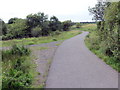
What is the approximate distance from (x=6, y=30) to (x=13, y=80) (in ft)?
126

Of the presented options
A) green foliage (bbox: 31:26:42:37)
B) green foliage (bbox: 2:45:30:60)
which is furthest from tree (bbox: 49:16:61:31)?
green foliage (bbox: 2:45:30:60)

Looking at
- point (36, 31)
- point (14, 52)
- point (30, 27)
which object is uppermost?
point (30, 27)

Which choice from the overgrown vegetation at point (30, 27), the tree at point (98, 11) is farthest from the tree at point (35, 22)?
the tree at point (98, 11)

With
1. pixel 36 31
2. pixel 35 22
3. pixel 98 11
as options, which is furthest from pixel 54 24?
pixel 98 11

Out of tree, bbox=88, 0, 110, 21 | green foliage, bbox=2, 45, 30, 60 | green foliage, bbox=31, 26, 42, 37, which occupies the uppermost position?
tree, bbox=88, 0, 110, 21

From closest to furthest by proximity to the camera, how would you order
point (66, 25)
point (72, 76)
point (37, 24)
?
point (72, 76) → point (37, 24) → point (66, 25)

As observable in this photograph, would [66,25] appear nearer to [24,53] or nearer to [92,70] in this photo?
[24,53]

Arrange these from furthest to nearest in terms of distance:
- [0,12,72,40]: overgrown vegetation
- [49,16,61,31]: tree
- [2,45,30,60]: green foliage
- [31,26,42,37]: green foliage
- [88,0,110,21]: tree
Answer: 1. [49,16,61,31]: tree
2. [31,26,42,37]: green foliage
3. [0,12,72,40]: overgrown vegetation
4. [88,0,110,21]: tree
5. [2,45,30,60]: green foliage

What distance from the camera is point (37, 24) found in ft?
147

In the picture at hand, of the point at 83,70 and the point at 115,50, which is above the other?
the point at 115,50

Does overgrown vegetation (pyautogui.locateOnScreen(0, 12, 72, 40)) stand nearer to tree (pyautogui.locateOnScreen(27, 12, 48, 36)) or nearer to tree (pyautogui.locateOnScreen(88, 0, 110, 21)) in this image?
tree (pyautogui.locateOnScreen(27, 12, 48, 36))

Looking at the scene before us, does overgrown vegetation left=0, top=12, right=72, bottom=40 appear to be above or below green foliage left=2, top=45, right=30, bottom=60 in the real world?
above

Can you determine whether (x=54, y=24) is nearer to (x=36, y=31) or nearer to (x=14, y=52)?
(x=36, y=31)

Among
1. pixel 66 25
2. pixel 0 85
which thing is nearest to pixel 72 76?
pixel 0 85
